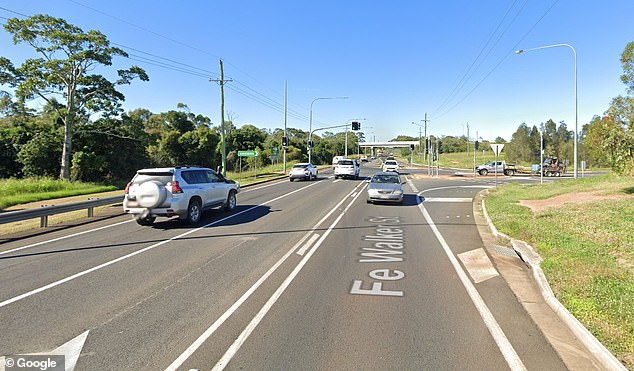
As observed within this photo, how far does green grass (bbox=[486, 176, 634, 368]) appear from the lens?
4492 mm

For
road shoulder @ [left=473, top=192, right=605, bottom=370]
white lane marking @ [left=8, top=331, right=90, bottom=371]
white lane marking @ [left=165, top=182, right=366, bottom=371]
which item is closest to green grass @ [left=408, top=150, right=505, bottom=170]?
road shoulder @ [left=473, top=192, right=605, bottom=370]

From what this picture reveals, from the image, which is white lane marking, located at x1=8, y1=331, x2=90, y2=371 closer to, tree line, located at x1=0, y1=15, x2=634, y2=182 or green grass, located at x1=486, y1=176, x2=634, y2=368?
green grass, located at x1=486, y1=176, x2=634, y2=368

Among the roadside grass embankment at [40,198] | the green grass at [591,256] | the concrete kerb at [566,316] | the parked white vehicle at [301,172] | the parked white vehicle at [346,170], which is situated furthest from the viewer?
the parked white vehicle at [346,170]

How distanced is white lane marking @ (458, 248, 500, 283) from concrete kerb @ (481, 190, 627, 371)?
0.67m

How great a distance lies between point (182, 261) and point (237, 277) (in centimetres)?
169

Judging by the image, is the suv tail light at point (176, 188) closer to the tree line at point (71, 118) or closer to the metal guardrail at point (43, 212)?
the metal guardrail at point (43, 212)

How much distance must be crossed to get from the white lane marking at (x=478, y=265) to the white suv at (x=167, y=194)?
26.0ft

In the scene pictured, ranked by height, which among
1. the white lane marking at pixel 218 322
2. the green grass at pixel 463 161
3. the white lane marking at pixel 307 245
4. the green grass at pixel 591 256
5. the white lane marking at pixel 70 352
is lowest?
the white lane marking at pixel 70 352

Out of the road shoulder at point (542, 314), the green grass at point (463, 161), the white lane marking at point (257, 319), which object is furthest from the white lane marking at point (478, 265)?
the green grass at point (463, 161)

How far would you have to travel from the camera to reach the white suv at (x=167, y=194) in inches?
443

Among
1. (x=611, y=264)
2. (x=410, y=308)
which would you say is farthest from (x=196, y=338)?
(x=611, y=264)

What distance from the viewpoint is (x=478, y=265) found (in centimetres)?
760

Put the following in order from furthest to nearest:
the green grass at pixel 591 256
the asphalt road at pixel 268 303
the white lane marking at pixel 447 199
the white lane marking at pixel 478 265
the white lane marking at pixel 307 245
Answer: the white lane marking at pixel 447 199, the white lane marking at pixel 307 245, the white lane marking at pixel 478 265, the green grass at pixel 591 256, the asphalt road at pixel 268 303

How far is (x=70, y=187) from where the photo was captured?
2864cm
